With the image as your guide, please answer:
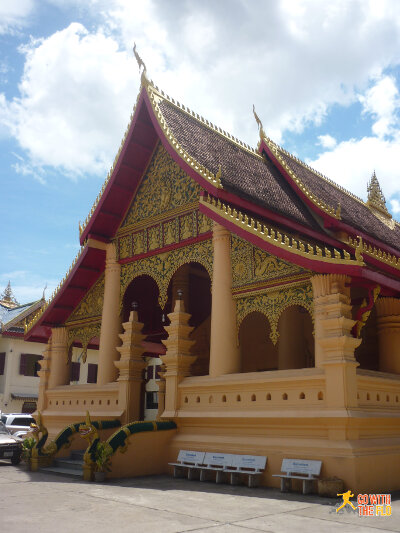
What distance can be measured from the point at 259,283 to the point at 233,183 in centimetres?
243

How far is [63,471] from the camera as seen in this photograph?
32.6ft

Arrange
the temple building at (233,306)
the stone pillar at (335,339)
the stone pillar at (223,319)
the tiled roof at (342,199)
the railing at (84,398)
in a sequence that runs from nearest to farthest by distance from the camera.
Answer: the stone pillar at (335,339) → the temple building at (233,306) → the stone pillar at (223,319) → the railing at (84,398) → the tiled roof at (342,199)

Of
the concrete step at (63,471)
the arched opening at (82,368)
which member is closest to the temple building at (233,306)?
the concrete step at (63,471)

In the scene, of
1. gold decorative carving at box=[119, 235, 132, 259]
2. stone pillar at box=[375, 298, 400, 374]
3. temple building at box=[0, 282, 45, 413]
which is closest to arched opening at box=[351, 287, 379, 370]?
stone pillar at box=[375, 298, 400, 374]

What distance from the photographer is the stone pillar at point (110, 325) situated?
12.6m

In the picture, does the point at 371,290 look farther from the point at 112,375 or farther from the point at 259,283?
the point at 112,375

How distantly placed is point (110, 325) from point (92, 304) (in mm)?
1279

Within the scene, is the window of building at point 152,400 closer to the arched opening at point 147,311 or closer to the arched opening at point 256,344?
the arched opening at point 147,311

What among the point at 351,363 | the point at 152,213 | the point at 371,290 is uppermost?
the point at 152,213

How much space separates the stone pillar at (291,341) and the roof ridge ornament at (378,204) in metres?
7.05

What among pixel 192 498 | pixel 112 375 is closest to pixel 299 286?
pixel 192 498

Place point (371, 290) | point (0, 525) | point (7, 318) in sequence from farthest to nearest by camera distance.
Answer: point (7, 318), point (371, 290), point (0, 525)

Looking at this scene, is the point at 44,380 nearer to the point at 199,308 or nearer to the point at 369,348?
the point at 199,308

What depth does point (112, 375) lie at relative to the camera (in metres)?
12.5
